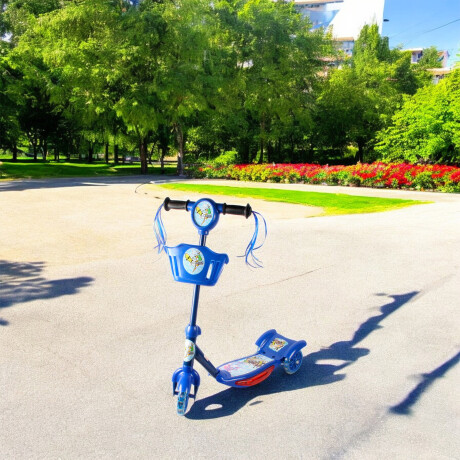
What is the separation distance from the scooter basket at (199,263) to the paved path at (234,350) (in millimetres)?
933

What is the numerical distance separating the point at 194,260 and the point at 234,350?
1385 mm

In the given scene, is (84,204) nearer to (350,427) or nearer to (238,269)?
(238,269)

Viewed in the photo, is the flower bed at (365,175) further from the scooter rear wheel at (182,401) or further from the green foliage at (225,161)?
the scooter rear wheel at (182,401)

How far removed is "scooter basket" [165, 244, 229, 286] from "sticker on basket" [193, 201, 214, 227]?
18cm

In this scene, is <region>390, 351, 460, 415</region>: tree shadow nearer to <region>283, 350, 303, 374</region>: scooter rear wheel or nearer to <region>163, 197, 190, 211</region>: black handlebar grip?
<region>283, 350, 303, 374</region>: scooter rear wheel

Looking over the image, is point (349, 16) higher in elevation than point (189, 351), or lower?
higher

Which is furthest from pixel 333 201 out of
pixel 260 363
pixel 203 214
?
pixel 203 214

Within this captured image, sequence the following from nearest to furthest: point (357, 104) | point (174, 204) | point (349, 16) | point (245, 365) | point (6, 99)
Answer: point (174, 204), point (245, 365), point (6, 99), point (357, 104), point (349, 16)

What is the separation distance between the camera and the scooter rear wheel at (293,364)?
3.45 metres

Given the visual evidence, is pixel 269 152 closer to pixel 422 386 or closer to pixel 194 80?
pixel 194 80

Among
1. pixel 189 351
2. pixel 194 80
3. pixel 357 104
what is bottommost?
pixel 189 351

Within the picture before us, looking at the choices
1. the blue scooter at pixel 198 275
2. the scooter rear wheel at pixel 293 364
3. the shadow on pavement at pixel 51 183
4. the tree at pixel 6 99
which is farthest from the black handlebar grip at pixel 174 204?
the tree at pixel 6 99

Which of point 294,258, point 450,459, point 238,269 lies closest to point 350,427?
point 450,459

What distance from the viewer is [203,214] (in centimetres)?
290
